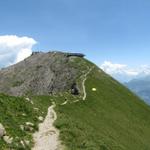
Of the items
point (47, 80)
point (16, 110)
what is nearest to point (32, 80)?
point (47, 80)

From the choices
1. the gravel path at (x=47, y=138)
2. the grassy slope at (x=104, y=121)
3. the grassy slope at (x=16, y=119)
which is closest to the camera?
the grassy slope at (x=16, y=119)

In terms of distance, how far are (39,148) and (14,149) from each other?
11.0 ft

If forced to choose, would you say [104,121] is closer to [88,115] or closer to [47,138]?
[88,115]

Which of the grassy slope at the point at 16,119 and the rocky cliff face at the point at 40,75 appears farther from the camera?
the rocky cliff face at the point at 40,75

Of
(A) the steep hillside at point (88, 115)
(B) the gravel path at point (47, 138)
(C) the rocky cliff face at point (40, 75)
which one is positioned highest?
(C) the rocky cliff face at point (40, 75)

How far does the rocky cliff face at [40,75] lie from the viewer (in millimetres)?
122562

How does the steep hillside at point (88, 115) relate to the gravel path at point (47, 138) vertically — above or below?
above

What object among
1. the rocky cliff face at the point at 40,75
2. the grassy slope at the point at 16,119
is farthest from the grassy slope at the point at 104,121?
the rocky cliff face at the point at 40,75

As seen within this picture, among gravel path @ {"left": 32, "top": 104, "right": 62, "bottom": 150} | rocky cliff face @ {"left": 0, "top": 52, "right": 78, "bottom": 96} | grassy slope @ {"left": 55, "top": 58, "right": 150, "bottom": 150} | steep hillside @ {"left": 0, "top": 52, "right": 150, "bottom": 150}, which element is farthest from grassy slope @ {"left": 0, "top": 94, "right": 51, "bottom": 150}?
rocky cliff face @ {"left": 0, "top": 52, "right": 78, "bottom": 96}

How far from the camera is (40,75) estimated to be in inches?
5231

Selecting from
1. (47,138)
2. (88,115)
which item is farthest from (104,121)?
(47,138)

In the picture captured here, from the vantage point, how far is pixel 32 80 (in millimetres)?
131500

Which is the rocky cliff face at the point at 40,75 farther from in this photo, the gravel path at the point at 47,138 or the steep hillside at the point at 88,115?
the gravel path at the point at 47,138

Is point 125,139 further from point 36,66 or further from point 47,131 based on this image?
point 36,66
